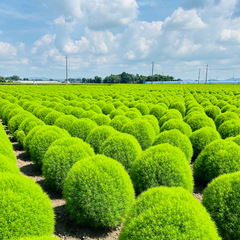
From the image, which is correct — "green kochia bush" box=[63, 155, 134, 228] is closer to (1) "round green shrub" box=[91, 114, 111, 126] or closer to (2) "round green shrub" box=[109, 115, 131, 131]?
(2) "round green shrub" box=[109, 115, 131, 131]

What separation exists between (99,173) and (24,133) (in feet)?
24.2

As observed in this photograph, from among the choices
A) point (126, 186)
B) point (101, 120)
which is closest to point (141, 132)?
point (101, 120)

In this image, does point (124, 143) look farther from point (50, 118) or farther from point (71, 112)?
point (71, 112)

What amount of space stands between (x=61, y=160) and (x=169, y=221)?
3798mm

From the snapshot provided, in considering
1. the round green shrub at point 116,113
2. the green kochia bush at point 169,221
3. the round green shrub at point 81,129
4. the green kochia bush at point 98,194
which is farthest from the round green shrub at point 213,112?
the green kochia bush at point 169,221

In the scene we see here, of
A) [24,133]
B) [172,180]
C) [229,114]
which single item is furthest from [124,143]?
[229,114]

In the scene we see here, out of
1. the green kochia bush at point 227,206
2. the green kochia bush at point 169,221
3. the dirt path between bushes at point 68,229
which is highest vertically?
→ the green kochia bush at point 169,221

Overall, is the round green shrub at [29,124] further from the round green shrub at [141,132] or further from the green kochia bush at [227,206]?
the green kochia bush at [227,206]

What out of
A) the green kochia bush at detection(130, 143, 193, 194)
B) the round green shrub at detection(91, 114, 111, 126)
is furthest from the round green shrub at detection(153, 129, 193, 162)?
the round green shrub at detection(91, 114, 111, 126)

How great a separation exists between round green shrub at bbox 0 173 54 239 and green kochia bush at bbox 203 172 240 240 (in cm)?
307

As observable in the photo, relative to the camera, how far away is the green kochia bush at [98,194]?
4.62m

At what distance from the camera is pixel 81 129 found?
9531 mm

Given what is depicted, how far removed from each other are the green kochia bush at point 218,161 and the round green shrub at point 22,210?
14.6ft

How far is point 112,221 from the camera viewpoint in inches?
186
